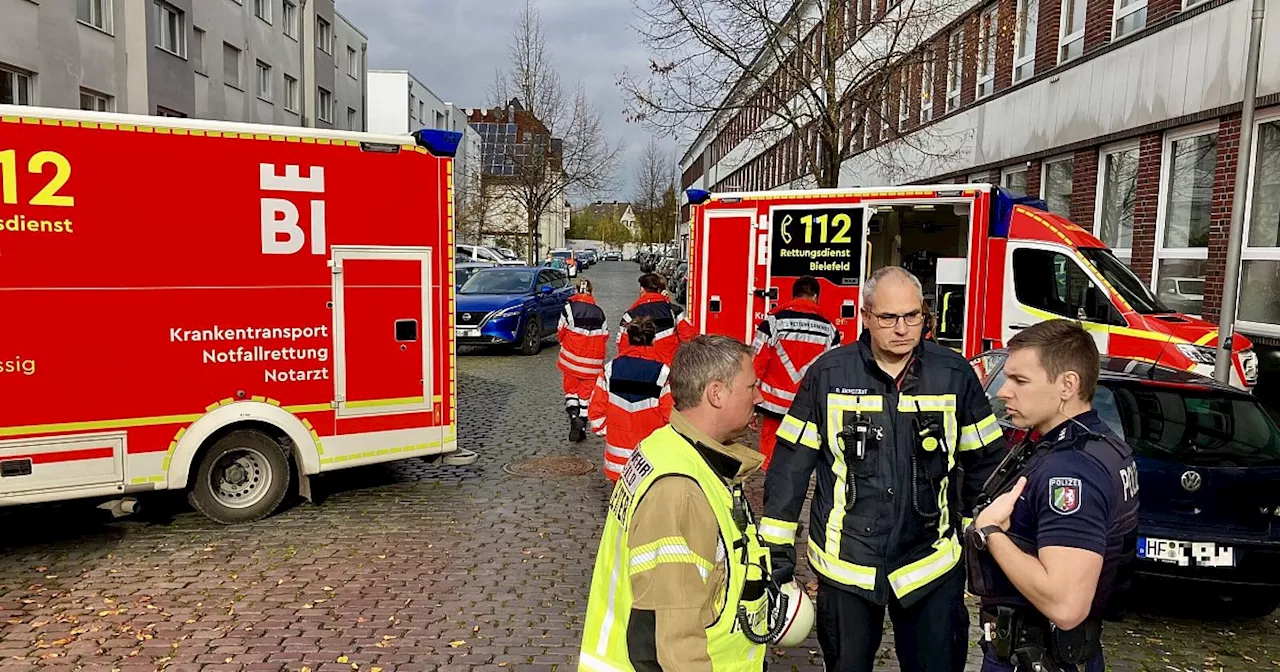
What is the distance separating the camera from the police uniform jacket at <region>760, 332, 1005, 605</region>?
2.91 m

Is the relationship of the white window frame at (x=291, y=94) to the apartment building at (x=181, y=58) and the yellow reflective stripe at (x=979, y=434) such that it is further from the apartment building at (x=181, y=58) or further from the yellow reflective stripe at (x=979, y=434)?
the yellow reflective stripe at (x=979, y=434)

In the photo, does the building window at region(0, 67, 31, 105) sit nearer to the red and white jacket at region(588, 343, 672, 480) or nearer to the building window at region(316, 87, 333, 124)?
the red and white jacket at region(588, 343, 672, 480)

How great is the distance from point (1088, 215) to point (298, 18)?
106 feet

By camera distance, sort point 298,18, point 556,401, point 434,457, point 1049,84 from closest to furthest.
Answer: point 434,457, point 556,401, point 1049,84, point 298,18

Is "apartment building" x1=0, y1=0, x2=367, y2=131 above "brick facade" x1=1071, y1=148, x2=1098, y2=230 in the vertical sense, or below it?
above

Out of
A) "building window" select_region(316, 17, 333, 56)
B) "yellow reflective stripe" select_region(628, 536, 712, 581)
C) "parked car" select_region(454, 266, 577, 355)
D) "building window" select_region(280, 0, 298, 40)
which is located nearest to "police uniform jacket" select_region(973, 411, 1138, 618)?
"yellow reflective stripe" select_region(628, 536, 712, 581)

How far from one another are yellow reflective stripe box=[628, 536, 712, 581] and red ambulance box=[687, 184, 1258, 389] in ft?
25.4

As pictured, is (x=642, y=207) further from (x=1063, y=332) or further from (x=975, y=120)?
(x=1063, y=332)

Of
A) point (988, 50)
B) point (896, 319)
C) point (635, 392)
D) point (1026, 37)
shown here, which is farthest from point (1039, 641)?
point (988, 50)

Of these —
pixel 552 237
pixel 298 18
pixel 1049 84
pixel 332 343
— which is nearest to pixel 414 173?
pixel 332 343

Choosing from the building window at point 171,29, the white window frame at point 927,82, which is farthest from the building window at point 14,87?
the white window frame at point 927,82

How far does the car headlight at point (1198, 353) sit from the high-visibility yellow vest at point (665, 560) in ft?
Result: 25.6

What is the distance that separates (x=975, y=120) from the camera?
18.2 m

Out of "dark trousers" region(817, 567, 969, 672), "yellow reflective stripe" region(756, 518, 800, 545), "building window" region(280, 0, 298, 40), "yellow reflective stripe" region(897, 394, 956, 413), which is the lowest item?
"dark trousers" region(817, 567, 969, 672)
